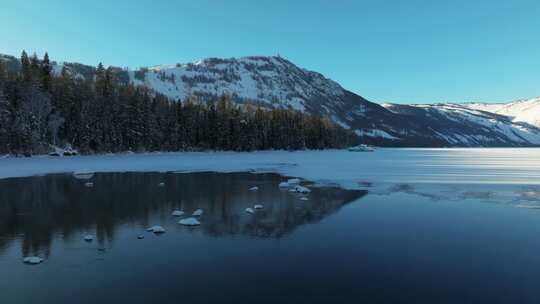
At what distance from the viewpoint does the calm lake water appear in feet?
27.6

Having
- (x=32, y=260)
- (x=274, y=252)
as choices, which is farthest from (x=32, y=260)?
(x=274, y=252)

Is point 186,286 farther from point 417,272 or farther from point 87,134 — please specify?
point 87,134

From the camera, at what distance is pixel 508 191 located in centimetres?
2505

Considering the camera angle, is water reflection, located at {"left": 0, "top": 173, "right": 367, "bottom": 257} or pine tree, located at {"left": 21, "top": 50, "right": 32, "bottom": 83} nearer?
water reflection, located at {"left": 0, "top": 173, "right": 367, "bottom": 257}

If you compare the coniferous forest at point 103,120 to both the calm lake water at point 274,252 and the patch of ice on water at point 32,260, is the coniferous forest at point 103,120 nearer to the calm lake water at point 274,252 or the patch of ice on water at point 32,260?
the calm lake water at point 274,252

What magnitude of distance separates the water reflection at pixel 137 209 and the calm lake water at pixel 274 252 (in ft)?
0.34

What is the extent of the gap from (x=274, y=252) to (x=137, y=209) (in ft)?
35.0

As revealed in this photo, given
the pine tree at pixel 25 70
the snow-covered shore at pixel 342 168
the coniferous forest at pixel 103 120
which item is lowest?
the snow-covered shore at pixel 342 168

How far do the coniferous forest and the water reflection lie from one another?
53.3 meters

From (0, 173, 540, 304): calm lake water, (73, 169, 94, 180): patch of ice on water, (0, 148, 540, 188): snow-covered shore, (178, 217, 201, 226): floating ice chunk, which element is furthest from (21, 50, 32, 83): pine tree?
(178, 217, 201, 226): floating ice chunk

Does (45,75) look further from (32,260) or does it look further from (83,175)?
(32,260)

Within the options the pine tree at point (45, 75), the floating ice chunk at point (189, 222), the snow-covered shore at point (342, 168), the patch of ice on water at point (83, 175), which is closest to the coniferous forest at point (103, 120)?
the pine tree at point (45, 75)

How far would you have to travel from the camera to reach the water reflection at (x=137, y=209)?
13.9 metres

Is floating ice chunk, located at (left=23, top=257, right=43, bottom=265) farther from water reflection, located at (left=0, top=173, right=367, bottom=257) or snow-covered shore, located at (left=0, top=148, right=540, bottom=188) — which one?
snow-covered shore, located at (left=0, top=148, right=540, bottom=188)
